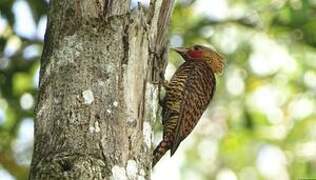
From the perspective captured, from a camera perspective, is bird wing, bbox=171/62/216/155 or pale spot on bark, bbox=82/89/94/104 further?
bird wing, bbox=171/62/216/155

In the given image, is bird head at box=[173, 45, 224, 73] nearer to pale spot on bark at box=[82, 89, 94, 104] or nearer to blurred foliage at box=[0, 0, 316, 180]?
blurred foliage at box=[0, 0, 316, 180]

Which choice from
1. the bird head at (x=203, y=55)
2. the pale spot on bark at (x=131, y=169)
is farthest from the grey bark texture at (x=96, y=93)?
the bird head at (x=203, y=55)

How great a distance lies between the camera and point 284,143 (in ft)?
24.9

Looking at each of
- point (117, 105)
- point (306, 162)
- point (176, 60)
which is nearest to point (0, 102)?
point (176, 60)

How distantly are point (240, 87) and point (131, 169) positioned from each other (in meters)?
4.57

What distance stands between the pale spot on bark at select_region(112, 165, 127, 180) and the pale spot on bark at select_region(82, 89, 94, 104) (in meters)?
0.24

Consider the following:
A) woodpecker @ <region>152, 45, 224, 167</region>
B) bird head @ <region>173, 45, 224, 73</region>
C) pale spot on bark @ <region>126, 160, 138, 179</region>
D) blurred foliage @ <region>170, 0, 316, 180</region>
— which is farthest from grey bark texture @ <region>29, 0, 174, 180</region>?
blurred foliage @ <region>170, 0, 316, 180</region>

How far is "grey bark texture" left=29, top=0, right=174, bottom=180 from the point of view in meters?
2.53

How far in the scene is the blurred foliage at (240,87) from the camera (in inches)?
185

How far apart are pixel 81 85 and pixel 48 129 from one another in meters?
0.19

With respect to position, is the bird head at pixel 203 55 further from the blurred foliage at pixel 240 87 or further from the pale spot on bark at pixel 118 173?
the pale spot on bark at pixel 118 173

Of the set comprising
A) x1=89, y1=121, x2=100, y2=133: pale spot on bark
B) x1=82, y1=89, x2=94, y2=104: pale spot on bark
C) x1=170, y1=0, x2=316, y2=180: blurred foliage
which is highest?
x1=82, y1=89, x2=94, y2=104: pale spot on bark

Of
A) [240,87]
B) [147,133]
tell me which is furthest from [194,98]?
[240,87]

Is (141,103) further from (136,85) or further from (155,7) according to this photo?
(155,7)
